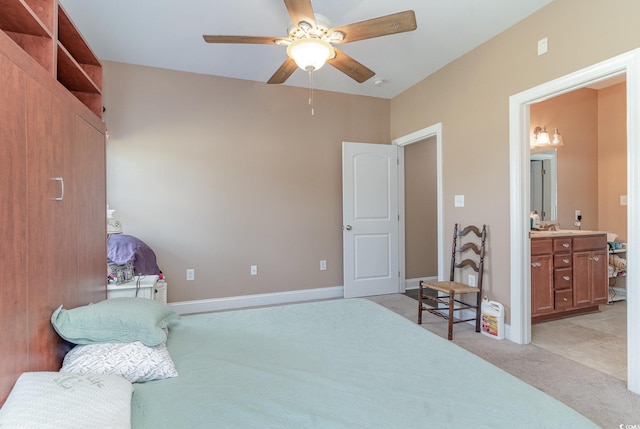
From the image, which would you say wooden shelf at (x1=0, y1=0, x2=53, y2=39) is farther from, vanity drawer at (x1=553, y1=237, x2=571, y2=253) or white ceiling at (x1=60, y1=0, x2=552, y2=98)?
vanity drawer at (x1=553, y1=237, x2=571, y2=253)

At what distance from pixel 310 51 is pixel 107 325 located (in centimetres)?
188

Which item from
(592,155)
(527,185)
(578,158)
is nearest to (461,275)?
(527,185)

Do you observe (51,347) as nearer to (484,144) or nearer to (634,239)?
(634,239)

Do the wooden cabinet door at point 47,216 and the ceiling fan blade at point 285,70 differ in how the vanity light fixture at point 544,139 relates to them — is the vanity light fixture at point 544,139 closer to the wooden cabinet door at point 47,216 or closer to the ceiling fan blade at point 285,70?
the ceiling fan blade at point 285,70

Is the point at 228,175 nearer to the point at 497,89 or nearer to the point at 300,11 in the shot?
the point at 300,11

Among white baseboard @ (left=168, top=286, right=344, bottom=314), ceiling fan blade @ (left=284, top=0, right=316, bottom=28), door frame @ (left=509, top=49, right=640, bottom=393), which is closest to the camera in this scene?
ceiling fan blade @ (left=284, top=0, right=316, bottom=28)

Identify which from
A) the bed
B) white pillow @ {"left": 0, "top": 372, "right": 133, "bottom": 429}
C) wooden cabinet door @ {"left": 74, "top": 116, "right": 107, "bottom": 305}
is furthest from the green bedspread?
wooden cabinet door @ {"left": 74, "top": 116, "right": 107, "bottom": 305}

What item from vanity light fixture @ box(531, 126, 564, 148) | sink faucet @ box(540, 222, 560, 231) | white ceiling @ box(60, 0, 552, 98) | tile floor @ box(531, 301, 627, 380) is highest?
white ceiling @ box(60, 0, 552, 98)

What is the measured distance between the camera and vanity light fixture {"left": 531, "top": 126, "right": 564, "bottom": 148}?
12.9 ft

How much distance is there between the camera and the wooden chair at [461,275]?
116 inches

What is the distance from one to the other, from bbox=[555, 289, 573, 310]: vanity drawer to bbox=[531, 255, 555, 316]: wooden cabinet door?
87mm

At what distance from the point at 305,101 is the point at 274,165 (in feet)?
3.04

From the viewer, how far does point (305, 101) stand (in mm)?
4078

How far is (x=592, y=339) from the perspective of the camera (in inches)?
110
